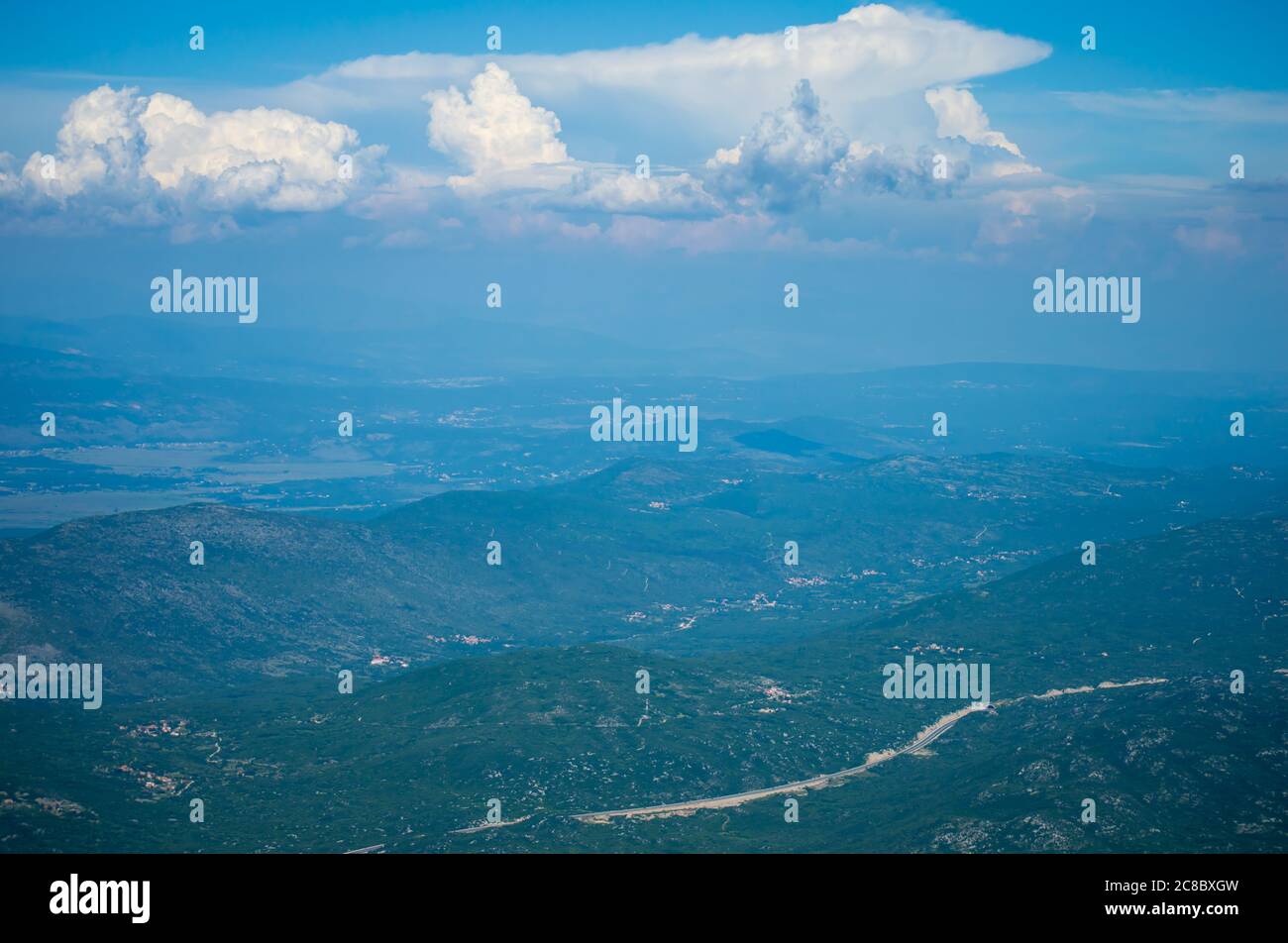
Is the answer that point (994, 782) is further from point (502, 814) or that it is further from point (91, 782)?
point (91, 782)

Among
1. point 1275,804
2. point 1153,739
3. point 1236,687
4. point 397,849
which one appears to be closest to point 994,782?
point 1153,739

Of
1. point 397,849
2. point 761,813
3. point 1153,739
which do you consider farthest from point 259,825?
point 1153,739
